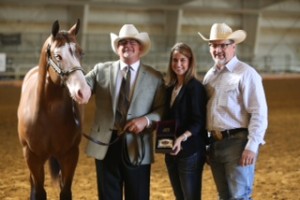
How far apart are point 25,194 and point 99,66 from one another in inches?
78.3

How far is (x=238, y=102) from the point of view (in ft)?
8.79

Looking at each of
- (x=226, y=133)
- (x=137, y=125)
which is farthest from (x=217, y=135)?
(x=137, y=125)

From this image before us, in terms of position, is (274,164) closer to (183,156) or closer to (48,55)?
(183,156)

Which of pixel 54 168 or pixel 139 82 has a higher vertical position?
pixel 139 82

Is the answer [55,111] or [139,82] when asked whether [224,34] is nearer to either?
[139,82]

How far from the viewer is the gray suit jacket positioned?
2.81 m

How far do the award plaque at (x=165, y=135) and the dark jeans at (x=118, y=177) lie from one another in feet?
0.83

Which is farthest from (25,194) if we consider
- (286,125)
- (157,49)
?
(157,49)

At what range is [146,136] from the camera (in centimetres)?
289

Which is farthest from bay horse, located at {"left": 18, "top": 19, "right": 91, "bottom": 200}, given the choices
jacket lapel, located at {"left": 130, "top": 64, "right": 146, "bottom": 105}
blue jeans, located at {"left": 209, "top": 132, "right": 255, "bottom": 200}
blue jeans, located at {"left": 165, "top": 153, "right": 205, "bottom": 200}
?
blue jeans, located at {"left": 209, "top": 132, "right": 255, "bottom": 200}

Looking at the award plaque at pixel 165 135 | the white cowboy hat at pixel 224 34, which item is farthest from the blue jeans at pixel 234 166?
the white cowboy hat at pixel 224 34

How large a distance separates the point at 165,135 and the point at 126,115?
0.29 metres

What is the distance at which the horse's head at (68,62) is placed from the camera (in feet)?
8.52

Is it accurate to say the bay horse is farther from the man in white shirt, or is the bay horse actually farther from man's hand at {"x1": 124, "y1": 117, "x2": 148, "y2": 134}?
the man in white shirt
